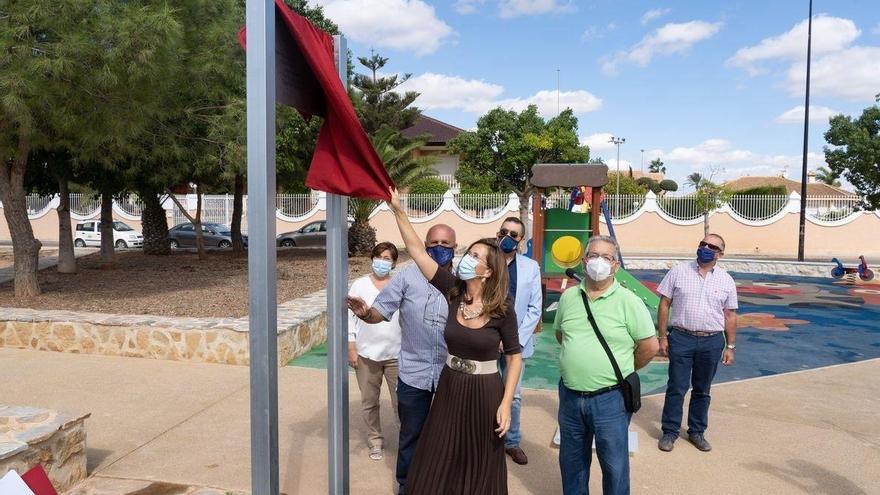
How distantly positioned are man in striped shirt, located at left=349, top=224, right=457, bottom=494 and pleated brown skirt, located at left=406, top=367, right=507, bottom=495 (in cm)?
58

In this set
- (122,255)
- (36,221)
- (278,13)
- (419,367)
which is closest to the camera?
(278,13)

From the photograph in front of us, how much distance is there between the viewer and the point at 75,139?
35.2 ft

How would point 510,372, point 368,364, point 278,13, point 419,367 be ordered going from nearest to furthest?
1. point 278,13
2. point 510,372
3. point 419,367
4. point 368,364

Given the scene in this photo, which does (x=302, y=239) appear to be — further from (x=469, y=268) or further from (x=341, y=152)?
(x=469, y=268)

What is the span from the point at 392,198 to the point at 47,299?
9.06m

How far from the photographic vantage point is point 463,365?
328 cm

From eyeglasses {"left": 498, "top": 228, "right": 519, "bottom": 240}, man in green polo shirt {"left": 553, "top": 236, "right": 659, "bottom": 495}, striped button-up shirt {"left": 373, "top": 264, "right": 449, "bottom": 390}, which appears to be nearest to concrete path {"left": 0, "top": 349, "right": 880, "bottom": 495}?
man in green polo shirt {"left": 553, "top": 236, "right": 659, "bottom": 495}

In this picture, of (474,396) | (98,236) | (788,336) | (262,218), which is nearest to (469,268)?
(474,396)

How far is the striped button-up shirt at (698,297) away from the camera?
5.04m

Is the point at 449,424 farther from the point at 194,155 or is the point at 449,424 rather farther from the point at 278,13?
the point at 194,155

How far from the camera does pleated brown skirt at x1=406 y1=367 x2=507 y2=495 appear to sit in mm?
3211

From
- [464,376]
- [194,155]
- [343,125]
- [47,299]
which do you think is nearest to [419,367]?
[464,376]

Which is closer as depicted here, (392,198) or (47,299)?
(392,198)

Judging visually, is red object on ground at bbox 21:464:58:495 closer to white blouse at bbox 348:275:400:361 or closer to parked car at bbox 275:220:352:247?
white blouse at bbox 348:275:400:361
